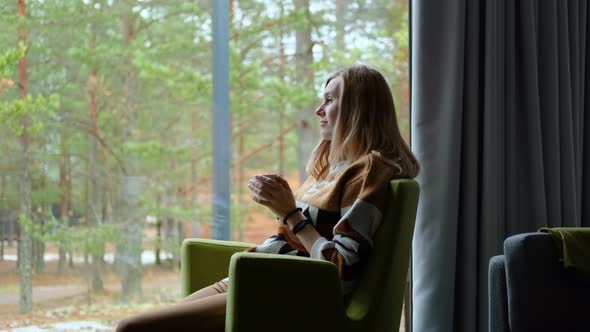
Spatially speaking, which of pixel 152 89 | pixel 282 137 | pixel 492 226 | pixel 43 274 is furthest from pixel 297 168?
pixel 492 226

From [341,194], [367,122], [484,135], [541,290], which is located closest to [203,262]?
[341,194]

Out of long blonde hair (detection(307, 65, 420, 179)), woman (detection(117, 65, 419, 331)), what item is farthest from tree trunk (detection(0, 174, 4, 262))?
long blonde hair (detection(307, 65, 420, 179))

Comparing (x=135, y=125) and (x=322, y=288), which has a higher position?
(x=135, y=125)

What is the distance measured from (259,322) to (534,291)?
999 mm

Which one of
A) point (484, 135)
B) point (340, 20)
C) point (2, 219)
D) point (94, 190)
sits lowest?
point (2, 219)

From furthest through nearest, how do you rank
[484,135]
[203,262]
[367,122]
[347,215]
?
[484,135] → [203,262] → [367,122] → [347,215]

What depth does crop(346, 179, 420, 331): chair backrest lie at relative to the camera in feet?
6.20

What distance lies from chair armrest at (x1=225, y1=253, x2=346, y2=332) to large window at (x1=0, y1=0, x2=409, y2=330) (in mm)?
2435

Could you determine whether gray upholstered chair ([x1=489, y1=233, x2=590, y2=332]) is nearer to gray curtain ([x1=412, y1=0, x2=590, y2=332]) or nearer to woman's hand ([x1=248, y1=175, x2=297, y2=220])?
gray curtain ([x1=412, y1=0, x2=590, y2=332])

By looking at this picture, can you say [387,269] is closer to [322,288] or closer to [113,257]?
[322,288]

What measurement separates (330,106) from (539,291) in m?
0.89

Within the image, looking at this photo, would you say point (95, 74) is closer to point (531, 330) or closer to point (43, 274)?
point (43, 274)

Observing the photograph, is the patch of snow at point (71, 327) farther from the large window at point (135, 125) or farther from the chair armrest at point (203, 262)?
the chair armrest at point (203, 262)

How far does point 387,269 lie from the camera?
6.26 feet
